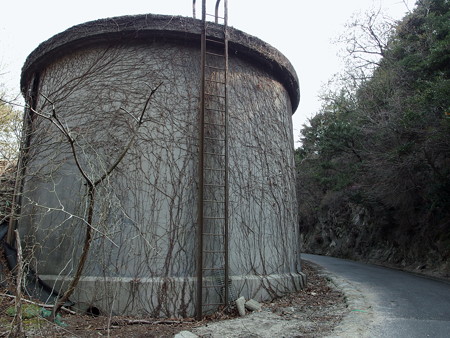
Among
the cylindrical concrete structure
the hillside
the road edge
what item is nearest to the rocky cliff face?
the hillside

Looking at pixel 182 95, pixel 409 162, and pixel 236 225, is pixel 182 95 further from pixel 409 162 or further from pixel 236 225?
pixel 409 162

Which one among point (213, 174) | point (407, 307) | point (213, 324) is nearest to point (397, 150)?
point (407, 307)

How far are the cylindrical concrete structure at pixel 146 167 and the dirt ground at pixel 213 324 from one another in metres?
0.37

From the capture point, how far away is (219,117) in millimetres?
6957

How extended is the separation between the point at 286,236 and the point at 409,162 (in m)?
7.46

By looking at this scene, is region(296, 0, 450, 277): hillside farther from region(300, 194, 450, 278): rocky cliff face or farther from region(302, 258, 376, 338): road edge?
region(302, 258, 376, 338): road edge

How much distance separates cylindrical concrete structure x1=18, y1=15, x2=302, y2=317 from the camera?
6055mm

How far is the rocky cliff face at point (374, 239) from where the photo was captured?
45.9ft

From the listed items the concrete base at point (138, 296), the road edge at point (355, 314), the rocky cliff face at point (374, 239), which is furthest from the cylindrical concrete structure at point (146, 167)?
the rocky cliff face at point (374, 239)

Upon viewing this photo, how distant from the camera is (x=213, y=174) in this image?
6.66m

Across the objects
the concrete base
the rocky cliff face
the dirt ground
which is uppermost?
the rocky cliff face

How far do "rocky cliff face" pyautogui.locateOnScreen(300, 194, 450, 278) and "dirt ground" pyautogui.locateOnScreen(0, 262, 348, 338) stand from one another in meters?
8.30

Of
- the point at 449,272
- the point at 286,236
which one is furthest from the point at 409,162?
the point at 286,236

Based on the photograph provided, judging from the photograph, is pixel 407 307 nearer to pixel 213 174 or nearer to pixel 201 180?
pixel 213 174
